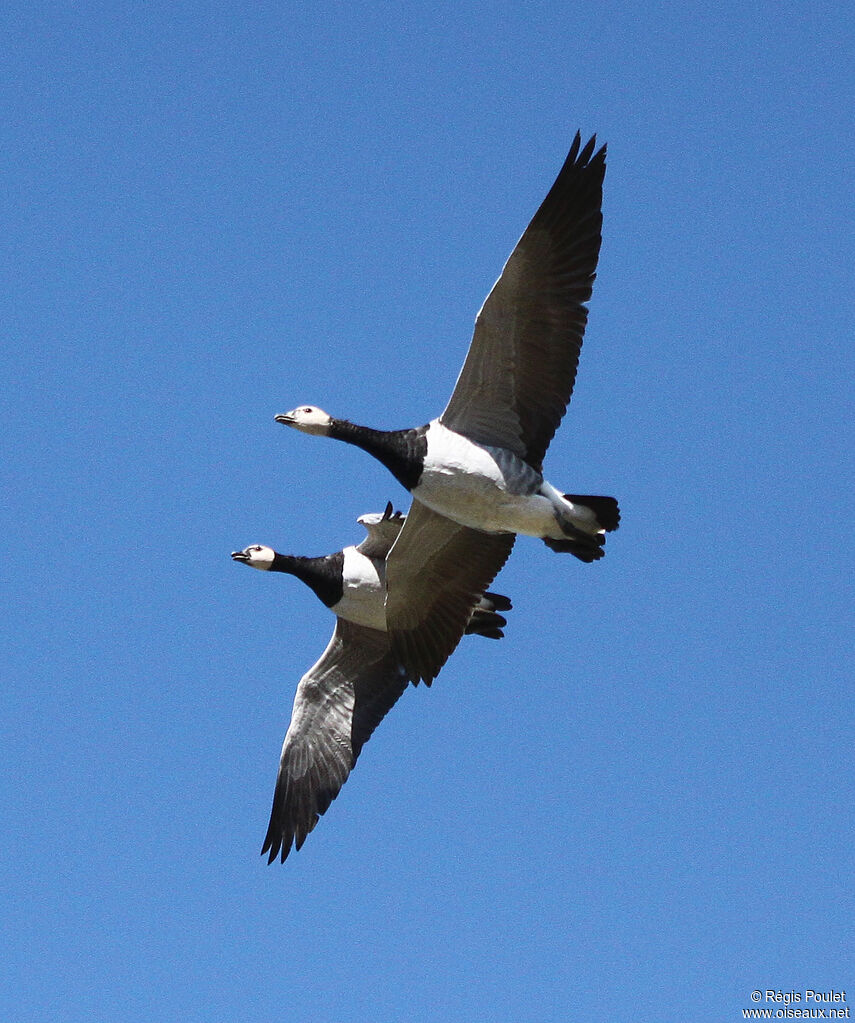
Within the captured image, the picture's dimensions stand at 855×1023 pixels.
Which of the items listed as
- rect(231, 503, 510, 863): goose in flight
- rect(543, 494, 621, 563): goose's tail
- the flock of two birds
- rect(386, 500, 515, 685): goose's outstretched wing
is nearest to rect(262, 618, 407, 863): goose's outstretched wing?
rect(231, 503, 510, 863): goose in flight

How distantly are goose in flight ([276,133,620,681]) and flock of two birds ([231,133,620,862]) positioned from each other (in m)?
0.01

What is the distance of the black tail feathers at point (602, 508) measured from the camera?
1523cm

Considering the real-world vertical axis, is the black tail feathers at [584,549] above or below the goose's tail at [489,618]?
below

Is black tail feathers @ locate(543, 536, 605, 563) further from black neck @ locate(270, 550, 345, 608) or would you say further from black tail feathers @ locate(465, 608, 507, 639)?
black neck @ locate(270, 550, 345, 608)

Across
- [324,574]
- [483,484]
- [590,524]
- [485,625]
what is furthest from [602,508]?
[324,574]

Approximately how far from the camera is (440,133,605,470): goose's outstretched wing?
47.9 feet

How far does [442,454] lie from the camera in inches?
607

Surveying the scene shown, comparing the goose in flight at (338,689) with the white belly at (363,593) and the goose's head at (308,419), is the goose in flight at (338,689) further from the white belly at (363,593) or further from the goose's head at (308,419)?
the goose's head at (308,419)

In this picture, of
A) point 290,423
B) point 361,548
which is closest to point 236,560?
point 361,548

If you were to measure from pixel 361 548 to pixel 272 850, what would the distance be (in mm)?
3861

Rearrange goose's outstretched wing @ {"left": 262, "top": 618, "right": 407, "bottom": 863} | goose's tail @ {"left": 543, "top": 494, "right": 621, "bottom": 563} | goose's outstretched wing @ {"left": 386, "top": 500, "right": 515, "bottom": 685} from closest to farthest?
goose's tail @ {"left": 543, "top": 494, "right": 621, "bottom": 563}
goose's outstretched wing @ {"left": 386, "top": 500, "right": 515, "bottom": 685}
goose's outstretched wing @ {"left": 262, "top": 618, "right": 407, "bottom": 863}

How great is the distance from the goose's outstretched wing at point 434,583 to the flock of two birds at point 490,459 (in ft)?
0.04

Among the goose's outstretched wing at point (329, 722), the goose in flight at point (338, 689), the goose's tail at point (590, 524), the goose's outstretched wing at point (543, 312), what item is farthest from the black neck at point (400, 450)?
the goose's outstretched wing at point (329, 722)

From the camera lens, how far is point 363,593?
18203 mm
